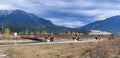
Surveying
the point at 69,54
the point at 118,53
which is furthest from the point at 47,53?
the point at 118,53

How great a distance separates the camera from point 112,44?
3194 cm

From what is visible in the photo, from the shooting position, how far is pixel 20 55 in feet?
127

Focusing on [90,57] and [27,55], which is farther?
[27,55]

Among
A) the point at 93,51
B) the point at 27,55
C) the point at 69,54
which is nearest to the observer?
the point at 93,51

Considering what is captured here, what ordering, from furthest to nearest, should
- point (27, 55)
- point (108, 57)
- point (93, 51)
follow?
point (27, 55), point (93, 51), point (108, 57)

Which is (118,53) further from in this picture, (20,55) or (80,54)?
(20,55)

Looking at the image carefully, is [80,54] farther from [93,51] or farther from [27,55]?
[27,55]

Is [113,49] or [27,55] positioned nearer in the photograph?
[113,49]

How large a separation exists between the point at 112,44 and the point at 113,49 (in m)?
1.36

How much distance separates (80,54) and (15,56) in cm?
873

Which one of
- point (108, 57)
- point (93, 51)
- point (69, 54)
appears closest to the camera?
point (108, 57)

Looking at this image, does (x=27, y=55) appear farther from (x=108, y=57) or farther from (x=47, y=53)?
(x=108, y=57)

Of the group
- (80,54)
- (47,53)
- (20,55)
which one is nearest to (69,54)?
(80,54)

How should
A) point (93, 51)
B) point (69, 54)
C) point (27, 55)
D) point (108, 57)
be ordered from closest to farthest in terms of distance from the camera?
point (108, 57), point (93, 51), point (69, 54), point (27, 55)
